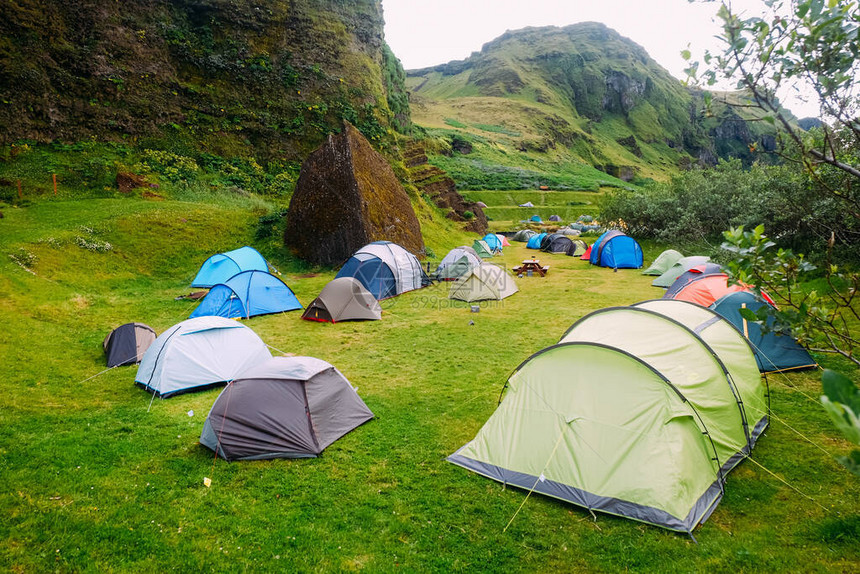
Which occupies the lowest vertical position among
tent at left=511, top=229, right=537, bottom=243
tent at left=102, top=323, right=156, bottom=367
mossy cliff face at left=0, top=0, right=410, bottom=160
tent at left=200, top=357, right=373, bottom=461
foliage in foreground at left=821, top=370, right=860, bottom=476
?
tent at left=511, top=229, right=537, bottom=243

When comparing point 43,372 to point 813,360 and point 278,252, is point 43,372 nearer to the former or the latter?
point 278,252

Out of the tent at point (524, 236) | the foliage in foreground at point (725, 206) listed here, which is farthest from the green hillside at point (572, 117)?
the foliage in foreground at point (725, 206)

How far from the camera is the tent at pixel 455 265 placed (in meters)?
20.5

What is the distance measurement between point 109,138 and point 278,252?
46.4 feet

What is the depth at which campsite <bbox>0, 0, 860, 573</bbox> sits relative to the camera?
488 cm

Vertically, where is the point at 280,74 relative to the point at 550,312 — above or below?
above

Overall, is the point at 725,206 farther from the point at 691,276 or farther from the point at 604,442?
the point at 604,442

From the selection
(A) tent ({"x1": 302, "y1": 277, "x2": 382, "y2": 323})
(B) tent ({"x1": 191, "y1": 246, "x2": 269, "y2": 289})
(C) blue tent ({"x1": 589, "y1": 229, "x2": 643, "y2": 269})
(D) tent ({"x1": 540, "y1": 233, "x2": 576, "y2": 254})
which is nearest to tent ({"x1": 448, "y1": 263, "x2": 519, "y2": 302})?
(A) tent ({"x1": 302, "y1": 277, "x2": 382, "y2": 323})

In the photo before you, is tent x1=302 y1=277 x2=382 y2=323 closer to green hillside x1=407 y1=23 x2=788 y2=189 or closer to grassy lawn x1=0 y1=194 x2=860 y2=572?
grassy lawn x1=0 y1=194 x2=860 y2=572

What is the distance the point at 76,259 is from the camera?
17219 millimetres

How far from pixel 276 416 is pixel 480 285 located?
11.1 metres

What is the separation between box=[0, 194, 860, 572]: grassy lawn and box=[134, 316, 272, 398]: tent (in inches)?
14.2

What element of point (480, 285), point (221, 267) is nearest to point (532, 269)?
point (480, 285)

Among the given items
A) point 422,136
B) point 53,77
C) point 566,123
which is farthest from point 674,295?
point 566,123
